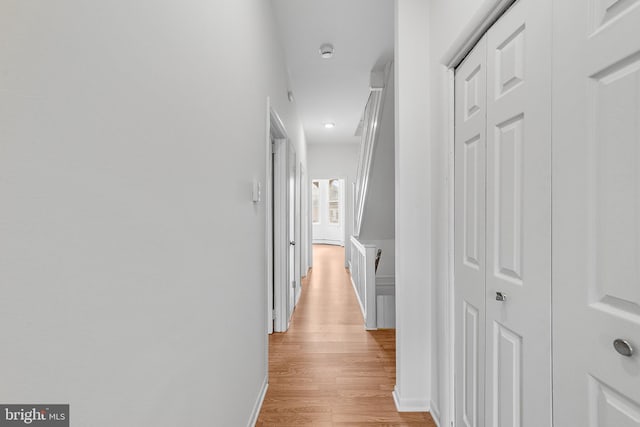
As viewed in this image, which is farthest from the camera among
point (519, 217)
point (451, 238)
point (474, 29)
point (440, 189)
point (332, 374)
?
point (332, 374)

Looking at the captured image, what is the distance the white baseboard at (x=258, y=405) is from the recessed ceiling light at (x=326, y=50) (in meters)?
2.80

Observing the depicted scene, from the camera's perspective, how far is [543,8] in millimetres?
992

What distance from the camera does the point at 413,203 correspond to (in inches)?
79.4

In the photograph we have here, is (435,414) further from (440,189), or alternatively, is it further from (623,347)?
(623,347)

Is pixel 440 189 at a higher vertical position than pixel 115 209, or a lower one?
higher

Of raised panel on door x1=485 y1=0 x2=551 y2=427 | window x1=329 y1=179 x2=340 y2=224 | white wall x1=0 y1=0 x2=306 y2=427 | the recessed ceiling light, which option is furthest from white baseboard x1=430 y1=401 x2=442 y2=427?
window x1=329 y1=179 x2=340 y2=224

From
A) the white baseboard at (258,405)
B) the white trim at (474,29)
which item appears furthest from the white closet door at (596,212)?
the white baseboard at (258,405)

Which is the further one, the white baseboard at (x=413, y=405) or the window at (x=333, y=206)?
the window at (x=333, y=206)

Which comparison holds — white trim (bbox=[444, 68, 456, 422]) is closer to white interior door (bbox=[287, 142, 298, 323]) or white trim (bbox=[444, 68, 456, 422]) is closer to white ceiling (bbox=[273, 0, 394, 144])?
white ceiling (bbox=[273, 0, 394, 144])

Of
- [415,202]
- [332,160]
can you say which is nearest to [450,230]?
[415,202]

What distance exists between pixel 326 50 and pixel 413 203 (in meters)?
1.84

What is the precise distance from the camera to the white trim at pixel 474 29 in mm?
1244

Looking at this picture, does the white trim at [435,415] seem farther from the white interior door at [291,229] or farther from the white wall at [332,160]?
the white wall at [332,160]

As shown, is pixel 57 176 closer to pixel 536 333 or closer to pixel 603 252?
pixel 603 252
